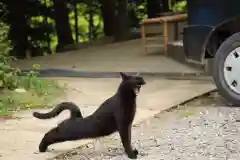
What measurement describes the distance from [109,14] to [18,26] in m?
4.40

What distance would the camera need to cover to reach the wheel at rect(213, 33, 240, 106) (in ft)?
24.4

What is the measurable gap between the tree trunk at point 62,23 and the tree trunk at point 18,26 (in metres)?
1.51

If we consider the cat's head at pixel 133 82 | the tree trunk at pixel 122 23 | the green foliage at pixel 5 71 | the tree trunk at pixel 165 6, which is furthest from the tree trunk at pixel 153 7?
the cat's head at pixel 133 82

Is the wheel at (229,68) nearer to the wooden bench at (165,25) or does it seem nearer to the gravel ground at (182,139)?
the gravel ground at (182,139)

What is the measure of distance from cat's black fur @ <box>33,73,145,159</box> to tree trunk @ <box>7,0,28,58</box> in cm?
1381

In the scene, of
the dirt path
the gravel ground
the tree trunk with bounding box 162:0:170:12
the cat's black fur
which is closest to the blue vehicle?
the gravel ground

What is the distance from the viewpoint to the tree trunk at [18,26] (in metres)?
18.9

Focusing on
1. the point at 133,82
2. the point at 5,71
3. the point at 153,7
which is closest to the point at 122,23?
the point at 153,7

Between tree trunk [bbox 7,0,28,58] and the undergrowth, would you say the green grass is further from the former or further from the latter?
tree trunk [bbox 7,0,28,58]

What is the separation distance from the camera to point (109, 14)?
22.3 metres

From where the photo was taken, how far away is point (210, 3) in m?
7.73

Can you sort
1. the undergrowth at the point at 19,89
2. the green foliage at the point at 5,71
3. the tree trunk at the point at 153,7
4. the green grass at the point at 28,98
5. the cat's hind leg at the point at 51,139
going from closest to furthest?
1. the cat's hind leg at the point at 51,139
2. the green grass at the point at 28,98
3. the undergrowth at the point at 19,89
4. the green foliage at the point at 5,71
5. the tree trunk at the point at 153,7

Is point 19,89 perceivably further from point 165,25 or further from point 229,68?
point 165,25

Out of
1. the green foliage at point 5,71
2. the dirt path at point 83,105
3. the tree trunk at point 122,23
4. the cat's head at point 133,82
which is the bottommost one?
the tree trunk at point 122,23
